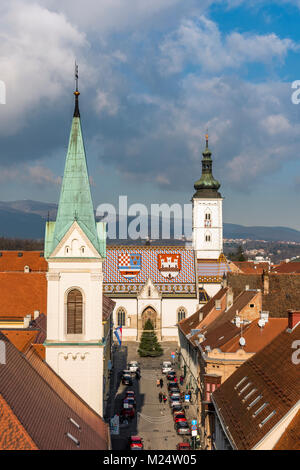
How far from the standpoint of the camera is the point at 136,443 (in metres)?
37.8

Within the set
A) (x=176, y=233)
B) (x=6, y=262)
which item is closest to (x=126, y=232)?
(x=6, y=262)

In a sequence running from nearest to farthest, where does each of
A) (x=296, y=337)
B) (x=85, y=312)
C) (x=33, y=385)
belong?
1. (x=33, y=385)
2. (x=296, y=337)
3. (x=85, y=312)

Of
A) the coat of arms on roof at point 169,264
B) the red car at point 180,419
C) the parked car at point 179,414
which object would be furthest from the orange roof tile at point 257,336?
the coat of arms on roof at point 169,264

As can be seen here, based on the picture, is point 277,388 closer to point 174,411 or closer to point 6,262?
point 174,411

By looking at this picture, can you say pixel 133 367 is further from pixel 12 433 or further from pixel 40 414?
pixel 12 433

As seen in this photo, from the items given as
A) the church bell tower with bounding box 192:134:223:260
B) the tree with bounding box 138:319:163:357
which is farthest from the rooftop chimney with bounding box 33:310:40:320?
the church bell tower with bounding box 192:134:223:260

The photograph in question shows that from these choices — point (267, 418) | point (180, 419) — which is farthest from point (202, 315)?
point (267, 418)

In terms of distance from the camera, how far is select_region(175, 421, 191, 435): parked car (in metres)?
42.1

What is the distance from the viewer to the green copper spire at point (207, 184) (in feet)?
383

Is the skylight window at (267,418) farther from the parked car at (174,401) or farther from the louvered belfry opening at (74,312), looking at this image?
the parked car at (174,401)

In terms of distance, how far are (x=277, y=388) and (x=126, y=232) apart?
69.3 m

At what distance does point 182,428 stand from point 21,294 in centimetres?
2098

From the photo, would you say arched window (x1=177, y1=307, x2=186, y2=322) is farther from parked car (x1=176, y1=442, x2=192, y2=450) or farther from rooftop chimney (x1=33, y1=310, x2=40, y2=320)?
parked car (x1=176, y1=442, x2=192, y2=450)

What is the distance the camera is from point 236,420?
1039 inches
